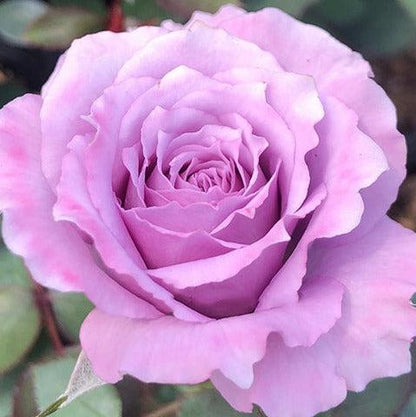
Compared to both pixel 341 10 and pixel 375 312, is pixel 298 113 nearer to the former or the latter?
pixel 375 312

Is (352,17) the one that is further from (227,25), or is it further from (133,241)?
(133,241)

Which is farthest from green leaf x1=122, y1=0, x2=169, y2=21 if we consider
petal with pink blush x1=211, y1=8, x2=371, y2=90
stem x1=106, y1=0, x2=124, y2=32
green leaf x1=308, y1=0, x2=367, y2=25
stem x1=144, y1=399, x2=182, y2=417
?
stem x1=144, y1=399, x2=182, y2=417

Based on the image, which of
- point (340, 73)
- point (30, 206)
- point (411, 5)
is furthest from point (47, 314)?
point (411, 5)

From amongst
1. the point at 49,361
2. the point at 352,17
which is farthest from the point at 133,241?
the point at 352,17

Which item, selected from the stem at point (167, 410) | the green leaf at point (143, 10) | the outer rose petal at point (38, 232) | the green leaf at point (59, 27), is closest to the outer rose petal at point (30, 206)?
the outer rose petal at point (38, 232)

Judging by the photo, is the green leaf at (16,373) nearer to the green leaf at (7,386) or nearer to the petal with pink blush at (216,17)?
the green leaf at (7,386)

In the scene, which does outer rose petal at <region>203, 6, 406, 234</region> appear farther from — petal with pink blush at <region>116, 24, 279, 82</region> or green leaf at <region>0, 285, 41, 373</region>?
green leaf at <region>0, 285, 41, 373</region>
